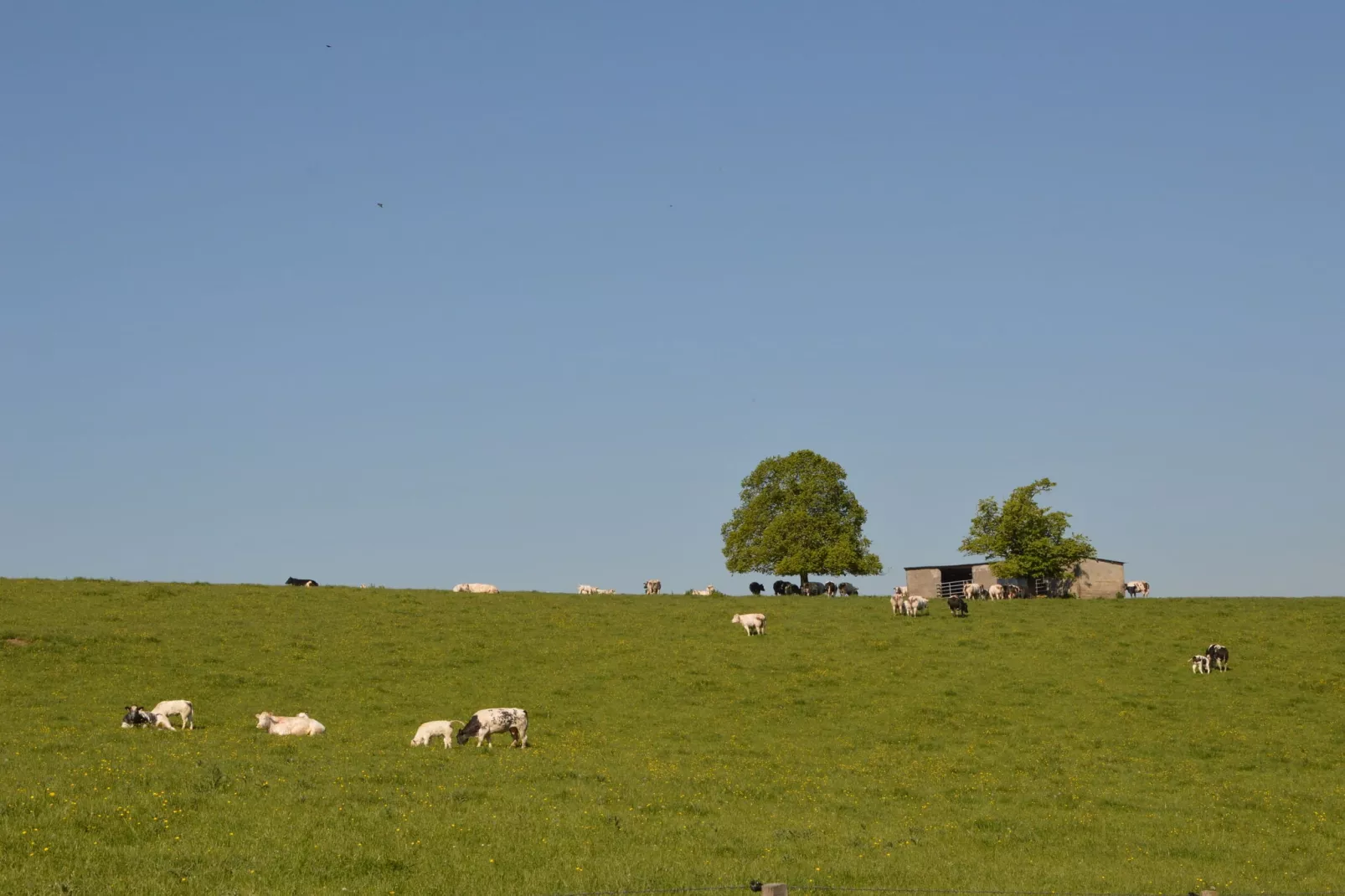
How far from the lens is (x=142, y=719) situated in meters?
32.6

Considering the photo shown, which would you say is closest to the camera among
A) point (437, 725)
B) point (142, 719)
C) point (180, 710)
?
point (437, 725)

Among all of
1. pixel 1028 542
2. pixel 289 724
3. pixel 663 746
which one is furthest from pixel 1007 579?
pixel 289 724

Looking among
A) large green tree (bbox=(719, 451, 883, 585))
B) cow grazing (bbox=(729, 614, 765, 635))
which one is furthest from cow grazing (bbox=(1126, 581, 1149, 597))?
cow grazing (bbox=(729, 614, 765, 635))

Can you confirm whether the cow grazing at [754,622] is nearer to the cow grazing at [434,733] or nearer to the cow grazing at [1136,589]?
the cow grazing at [434,733]

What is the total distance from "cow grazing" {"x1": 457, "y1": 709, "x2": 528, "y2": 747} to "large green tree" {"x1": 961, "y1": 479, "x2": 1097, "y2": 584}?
57154mm

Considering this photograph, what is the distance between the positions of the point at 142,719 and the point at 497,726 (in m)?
9.52

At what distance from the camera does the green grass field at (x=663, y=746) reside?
18.1 meters

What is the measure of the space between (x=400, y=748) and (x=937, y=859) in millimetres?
13935

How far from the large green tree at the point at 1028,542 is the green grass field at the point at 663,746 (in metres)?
17.4

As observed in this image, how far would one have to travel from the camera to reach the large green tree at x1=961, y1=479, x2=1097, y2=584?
8269 centimetres

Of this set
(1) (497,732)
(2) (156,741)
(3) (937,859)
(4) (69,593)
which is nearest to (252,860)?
(3) (937,859)

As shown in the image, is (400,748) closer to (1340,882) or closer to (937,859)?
(937,859)

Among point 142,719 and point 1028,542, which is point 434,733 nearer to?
point 142,719

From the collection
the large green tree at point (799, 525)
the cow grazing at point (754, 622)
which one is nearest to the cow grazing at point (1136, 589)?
the large green tree at point (799, 525)
